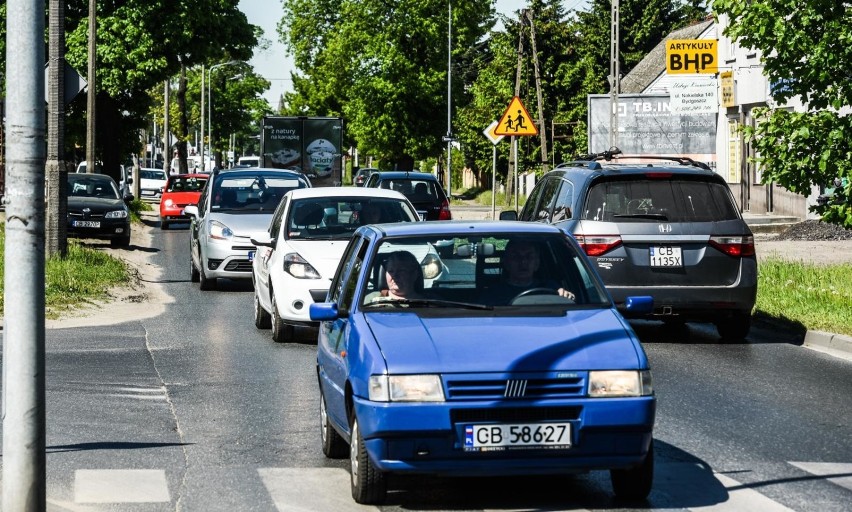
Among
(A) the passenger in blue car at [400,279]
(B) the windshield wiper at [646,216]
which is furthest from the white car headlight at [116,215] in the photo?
(A) the passenger in blue car at [400,279]

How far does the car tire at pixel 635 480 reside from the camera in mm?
7047

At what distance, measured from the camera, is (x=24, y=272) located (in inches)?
241

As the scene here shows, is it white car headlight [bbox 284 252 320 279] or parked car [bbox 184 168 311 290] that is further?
parked car [bbox 184 168 311 290]

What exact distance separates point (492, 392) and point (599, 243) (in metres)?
7.92

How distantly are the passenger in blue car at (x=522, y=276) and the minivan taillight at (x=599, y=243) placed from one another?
639cm

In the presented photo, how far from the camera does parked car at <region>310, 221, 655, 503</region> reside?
6.61m

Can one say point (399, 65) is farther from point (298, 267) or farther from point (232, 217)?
point (298, 267)

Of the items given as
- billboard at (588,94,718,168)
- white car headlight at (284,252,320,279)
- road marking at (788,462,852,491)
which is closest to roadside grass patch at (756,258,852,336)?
white car headlight at (284,252,320,279)

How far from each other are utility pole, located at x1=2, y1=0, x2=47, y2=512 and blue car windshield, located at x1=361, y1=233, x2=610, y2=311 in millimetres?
2112

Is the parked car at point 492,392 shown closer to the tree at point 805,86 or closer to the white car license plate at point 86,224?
the tree at point 805,86

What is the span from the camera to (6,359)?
6215mm

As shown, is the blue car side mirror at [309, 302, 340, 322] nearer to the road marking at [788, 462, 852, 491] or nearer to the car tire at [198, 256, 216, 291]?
the road marking at [788, 462, 852, 491]

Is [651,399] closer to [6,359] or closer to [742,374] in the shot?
[6,359]

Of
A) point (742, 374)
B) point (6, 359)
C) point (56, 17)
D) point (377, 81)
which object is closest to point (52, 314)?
point (56, 17)
